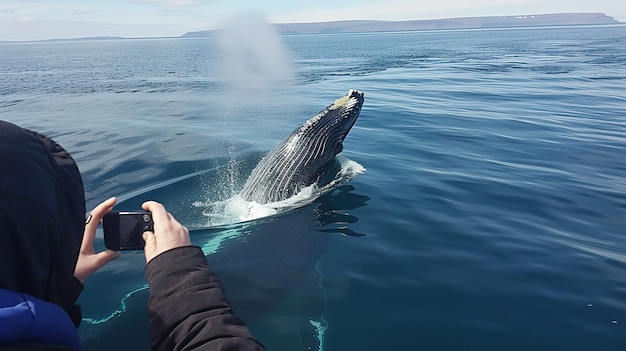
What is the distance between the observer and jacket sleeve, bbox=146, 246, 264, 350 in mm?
1959

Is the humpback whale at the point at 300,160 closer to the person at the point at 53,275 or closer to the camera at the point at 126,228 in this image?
the camera at the point at 126,228

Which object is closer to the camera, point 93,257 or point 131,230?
point 131,230

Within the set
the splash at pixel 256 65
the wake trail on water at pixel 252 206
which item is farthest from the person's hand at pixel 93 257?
the splash at pixel 256 65

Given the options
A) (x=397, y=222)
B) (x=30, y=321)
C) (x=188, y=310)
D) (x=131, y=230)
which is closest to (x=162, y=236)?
(x=131, y=230)

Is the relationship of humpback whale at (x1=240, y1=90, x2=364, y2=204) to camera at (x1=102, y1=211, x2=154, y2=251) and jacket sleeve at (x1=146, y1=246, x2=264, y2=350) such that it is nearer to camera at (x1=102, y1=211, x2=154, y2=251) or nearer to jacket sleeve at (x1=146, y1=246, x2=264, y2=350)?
camera at (x1=102, y1=211, x2=154, y2=251)

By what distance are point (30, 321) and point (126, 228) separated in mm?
1227

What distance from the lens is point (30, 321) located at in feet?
4.35

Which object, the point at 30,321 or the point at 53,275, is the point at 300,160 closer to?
the point at 53,275

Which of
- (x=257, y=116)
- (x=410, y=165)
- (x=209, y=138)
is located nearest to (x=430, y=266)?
(x=410, y=165)

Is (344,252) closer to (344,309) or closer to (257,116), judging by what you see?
(344,309)

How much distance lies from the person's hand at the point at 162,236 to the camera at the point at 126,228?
6 centimetres

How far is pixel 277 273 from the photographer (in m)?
5.91

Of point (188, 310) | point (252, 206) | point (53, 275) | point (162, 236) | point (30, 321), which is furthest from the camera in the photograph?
point (252, 206)

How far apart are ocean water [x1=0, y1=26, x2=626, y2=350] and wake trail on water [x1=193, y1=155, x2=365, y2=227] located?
51 mm
